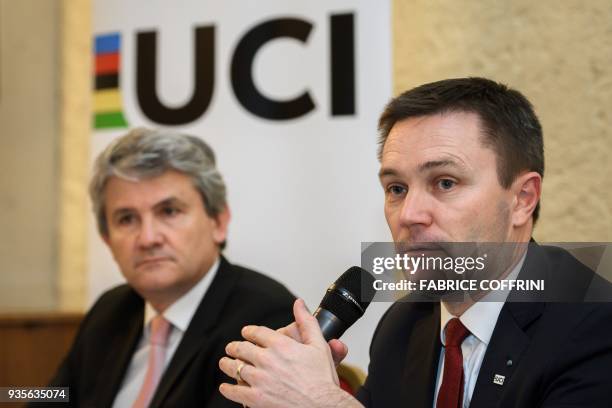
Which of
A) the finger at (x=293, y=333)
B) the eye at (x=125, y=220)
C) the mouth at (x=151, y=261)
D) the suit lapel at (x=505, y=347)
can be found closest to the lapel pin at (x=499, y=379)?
the suit lapel at (x=505, y=347)

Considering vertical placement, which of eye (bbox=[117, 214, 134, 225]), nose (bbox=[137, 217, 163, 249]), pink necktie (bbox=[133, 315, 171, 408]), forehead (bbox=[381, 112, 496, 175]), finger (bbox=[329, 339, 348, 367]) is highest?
Result: forehead (bbox=[381, 112, 496, 175])

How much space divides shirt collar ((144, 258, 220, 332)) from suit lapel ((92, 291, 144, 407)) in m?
0.07

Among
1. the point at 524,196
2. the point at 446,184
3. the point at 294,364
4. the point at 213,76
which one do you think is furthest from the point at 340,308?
the point at 213,76

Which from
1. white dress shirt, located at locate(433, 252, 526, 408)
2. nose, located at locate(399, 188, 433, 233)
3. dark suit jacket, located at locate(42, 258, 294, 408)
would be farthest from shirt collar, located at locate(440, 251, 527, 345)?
dark suit jacket, located at locate(42, 258, 294, 408)

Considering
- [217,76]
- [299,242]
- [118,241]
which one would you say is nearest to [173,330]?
[118,241]

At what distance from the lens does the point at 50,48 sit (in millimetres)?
3723

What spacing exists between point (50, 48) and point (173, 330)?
2031 mm

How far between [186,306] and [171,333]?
0.10 meters

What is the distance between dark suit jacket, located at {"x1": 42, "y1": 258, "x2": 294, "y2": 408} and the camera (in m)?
2.10

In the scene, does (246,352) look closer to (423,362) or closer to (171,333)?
(423,362)

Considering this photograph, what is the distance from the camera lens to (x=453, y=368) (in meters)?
1.50

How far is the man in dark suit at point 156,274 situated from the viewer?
7.47 ft

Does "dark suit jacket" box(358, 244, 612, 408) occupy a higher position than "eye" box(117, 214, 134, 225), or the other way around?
"eye" box(117, 214, 134, 225)

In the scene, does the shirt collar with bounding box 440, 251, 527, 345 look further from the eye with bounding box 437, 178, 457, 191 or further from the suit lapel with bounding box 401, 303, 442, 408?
the eye with bounding box 437, 178, 457, 191
